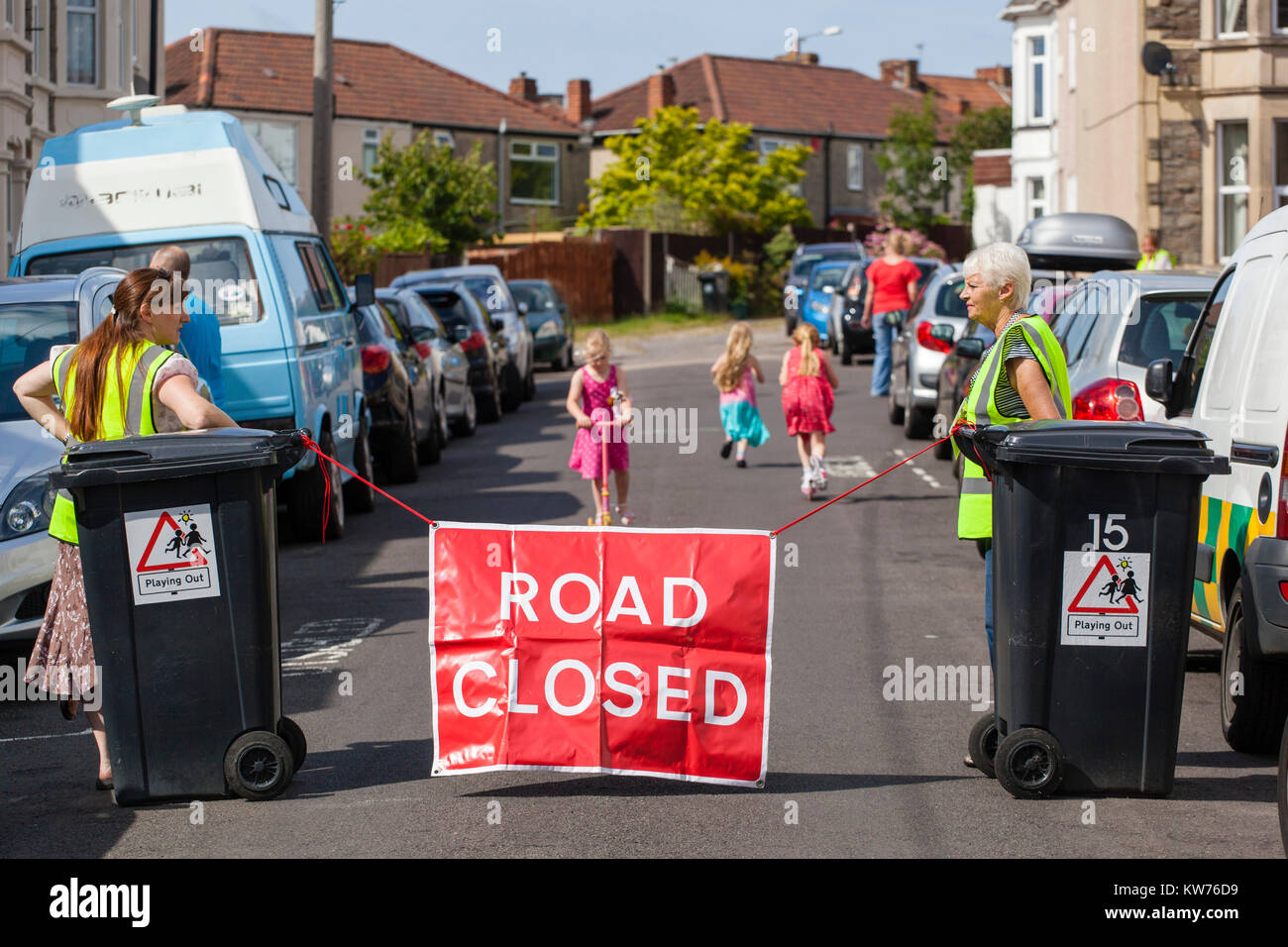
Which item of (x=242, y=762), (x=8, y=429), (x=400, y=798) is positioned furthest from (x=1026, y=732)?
(x=8, y=429)

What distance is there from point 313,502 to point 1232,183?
19.3 m

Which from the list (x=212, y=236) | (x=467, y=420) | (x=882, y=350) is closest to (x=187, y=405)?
(x=212, y=236)

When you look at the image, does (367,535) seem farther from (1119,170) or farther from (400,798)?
(1119,170)

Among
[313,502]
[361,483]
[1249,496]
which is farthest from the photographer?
[361,483]

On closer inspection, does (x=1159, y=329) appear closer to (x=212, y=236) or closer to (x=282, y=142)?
(x=212, y=236)

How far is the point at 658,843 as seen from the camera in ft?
17.9

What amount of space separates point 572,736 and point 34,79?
20.4 meters

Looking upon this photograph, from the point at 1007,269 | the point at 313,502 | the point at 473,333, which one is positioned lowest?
the point at 313,502

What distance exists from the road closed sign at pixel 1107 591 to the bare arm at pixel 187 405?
3.00 metres

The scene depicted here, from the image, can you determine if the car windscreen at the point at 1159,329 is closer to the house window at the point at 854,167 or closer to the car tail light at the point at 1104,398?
the car tail light at the point at 1104,398

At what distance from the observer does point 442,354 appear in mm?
18812

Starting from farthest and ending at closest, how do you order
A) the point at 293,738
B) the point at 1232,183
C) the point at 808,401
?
the point at 1232,183
the point at 808,401
the point at 293,738

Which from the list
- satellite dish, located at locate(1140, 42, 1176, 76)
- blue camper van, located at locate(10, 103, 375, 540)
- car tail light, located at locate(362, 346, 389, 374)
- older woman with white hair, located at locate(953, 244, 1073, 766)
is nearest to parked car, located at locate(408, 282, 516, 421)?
car tail light, located at locate(362, 346, 389, 374)
